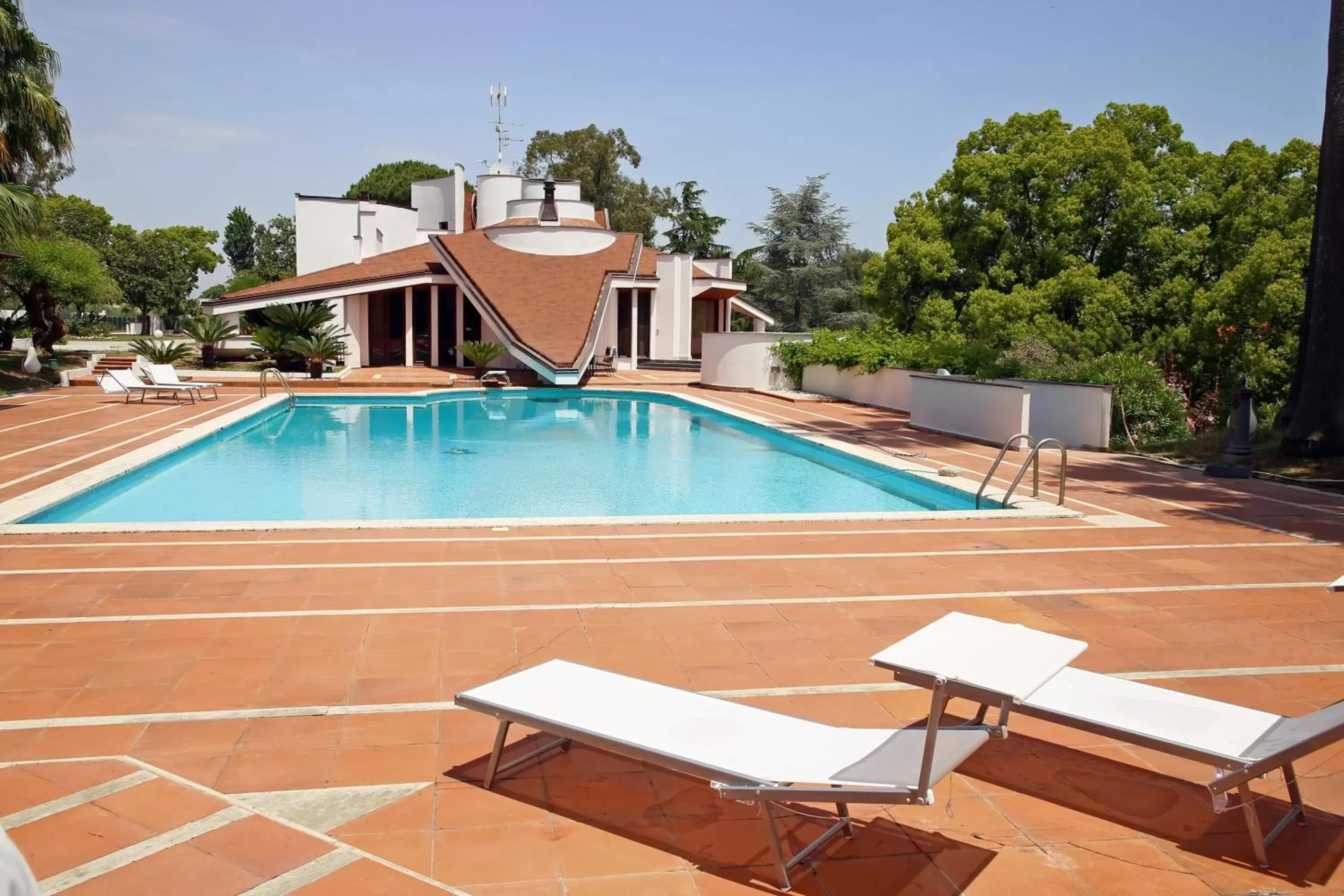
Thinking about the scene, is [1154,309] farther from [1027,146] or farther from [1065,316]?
[1027,146]

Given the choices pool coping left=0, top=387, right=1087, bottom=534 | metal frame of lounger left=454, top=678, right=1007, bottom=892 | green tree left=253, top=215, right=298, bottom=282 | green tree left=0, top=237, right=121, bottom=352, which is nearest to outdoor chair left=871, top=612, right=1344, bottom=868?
metal frame of lounger left=454, top=678, right=1007, bottom=892

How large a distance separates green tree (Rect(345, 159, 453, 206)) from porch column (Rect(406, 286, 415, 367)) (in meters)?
42.1

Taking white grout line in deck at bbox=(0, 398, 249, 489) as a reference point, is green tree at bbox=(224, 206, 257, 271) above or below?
above

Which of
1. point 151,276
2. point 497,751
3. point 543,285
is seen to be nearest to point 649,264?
point 543,285

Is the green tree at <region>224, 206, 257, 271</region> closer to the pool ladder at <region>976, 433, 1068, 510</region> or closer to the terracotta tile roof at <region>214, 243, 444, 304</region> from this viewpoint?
the terracotta tile roof at <region>214, 243, 444, 304</region>

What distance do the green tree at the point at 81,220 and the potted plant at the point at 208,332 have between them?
3639 cm

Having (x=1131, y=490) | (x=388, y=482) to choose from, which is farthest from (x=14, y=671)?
(x=1131, y=490)

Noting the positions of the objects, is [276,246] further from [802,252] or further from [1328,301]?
[1328,301]

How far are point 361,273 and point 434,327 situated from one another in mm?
3090

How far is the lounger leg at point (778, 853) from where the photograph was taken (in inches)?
125

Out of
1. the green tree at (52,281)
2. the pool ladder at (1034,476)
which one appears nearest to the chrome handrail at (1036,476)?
the pool ladder at (1034,476)

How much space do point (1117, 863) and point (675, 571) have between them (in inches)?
168

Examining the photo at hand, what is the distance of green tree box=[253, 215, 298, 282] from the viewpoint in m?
73.4

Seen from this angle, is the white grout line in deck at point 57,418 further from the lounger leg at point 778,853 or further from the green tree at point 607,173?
the green tree at point 607,173
